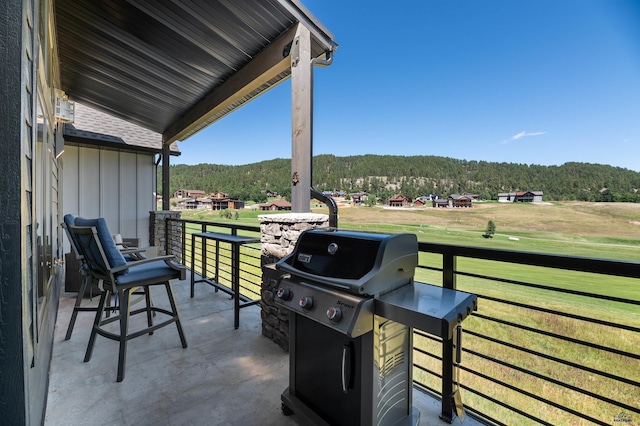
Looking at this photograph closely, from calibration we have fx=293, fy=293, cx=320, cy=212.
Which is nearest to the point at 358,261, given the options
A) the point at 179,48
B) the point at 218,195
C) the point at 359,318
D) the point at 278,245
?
the point at 359,318

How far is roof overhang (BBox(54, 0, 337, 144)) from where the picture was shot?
269 centimetres

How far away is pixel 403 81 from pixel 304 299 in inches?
1166

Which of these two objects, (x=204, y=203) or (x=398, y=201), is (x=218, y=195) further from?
(x=398, y=201)

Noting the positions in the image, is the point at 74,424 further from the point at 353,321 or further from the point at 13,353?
the point at 353,321

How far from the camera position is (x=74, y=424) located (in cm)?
174

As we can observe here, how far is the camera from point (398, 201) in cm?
1201

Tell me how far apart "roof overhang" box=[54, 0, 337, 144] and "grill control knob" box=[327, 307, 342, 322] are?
2.62 meters

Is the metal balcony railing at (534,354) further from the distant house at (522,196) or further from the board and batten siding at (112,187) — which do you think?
the distant house at (522,196)

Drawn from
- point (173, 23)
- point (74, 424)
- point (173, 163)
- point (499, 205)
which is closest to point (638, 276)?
point (74, 424)

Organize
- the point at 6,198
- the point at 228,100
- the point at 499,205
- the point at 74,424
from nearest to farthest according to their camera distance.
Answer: the point at 6,198 < the point at 74,424 < the point at 228,100 < the point at 499,205

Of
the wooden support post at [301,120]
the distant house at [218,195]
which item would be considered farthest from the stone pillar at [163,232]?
the wooden support post at [301,120]

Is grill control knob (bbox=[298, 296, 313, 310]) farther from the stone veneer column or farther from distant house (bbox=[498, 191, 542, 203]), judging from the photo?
distant house (bbox=[498, 191, 542, 203])

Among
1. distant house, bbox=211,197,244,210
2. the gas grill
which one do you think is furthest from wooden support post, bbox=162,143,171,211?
the gas grill

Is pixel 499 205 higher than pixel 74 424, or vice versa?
pixel 499 205
